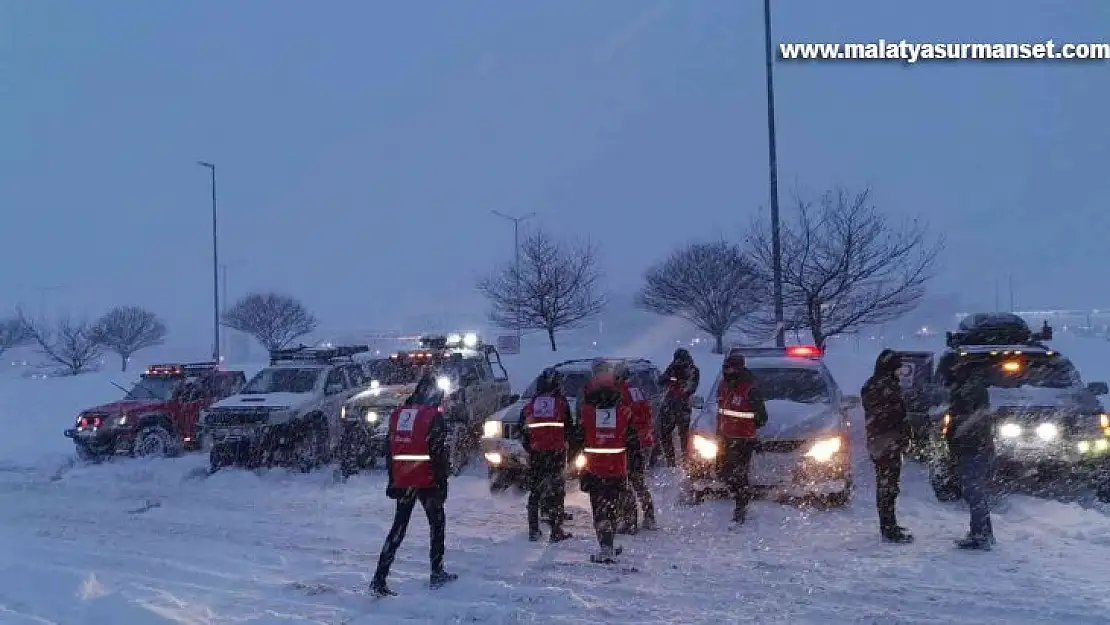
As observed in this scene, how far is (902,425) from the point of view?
27.5 ft

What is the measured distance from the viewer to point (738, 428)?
908 cm

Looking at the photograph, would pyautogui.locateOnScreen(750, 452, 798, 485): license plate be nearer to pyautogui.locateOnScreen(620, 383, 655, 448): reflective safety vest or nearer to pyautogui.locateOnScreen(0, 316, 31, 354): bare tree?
pyautogui.locateOnScreen(620, 383, 655, 448): reflective safety vest

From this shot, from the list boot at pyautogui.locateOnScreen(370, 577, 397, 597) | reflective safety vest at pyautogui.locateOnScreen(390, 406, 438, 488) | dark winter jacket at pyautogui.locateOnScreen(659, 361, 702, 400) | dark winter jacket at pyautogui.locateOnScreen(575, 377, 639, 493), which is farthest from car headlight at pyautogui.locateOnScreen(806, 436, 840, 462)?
boot at pyautogui.locateOnScreen(370, 577, 397, 597)

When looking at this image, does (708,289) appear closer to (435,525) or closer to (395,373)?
(395,373)

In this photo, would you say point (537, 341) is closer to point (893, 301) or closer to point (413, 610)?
point (893, 301)

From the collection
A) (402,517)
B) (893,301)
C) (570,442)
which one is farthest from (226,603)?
(893,301)

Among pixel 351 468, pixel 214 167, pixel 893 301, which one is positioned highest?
pixel 214 167

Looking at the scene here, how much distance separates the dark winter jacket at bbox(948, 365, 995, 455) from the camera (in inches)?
311

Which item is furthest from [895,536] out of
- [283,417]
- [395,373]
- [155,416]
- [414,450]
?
[155,416]

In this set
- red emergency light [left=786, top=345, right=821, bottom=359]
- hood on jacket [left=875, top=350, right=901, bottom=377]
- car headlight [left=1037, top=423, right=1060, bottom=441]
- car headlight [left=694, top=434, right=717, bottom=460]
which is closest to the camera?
hood on jacket [left=875, top=350, right=901, bottom=377]

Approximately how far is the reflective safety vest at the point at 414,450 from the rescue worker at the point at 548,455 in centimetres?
186

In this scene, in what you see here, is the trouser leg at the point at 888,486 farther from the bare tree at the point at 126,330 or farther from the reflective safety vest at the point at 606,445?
the bare tree at the point at 126,330

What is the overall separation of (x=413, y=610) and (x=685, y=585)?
217 centimetres

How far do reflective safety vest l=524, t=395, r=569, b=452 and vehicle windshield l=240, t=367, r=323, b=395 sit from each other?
737cm
